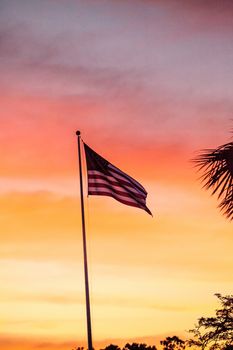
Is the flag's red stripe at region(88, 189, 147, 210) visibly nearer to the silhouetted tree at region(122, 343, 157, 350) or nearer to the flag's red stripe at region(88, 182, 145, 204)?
the flag's red stripe at region(88, 182, 145, 204)

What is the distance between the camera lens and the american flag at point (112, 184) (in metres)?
20.9

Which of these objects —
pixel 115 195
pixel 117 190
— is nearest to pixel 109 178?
pixel 117 190

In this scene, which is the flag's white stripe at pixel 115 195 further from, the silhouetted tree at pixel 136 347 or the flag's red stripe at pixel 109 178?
the silhouetted tree at pixel 136 347

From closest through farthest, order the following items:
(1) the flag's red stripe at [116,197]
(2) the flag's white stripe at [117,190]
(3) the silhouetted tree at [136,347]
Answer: (1) the flag's red stripe at [116,197] < (2) the flag's white stripe at [117,190] < (3) the silhouetted tree at [136,347]

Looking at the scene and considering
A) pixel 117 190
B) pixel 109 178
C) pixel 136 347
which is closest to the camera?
pixel 117 190

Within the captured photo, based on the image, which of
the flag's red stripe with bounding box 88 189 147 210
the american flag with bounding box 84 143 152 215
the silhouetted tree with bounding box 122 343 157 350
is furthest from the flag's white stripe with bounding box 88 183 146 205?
the silhouetted tree with bounding box 122 343 157 350

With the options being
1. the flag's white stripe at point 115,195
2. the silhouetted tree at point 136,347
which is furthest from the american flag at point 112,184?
the silhouetted tree at point 136,347

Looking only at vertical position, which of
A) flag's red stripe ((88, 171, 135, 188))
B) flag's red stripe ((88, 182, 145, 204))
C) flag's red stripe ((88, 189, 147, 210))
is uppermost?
flag's red stripe ((88, 171, 135, 188))

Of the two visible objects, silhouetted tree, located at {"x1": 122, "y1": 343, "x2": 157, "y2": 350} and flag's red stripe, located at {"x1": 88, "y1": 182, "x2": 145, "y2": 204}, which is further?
silhouetted tree, located at {"x1": 122, "y1": 343, "x2": 157, "y2": 350}

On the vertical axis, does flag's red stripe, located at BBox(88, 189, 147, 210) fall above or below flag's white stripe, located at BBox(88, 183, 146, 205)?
below

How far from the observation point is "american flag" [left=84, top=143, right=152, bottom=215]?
20.9 m

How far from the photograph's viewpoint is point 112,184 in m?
21.2

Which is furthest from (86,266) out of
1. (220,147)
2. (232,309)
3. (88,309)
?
(232,309)

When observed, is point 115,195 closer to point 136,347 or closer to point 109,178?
point 109,178
